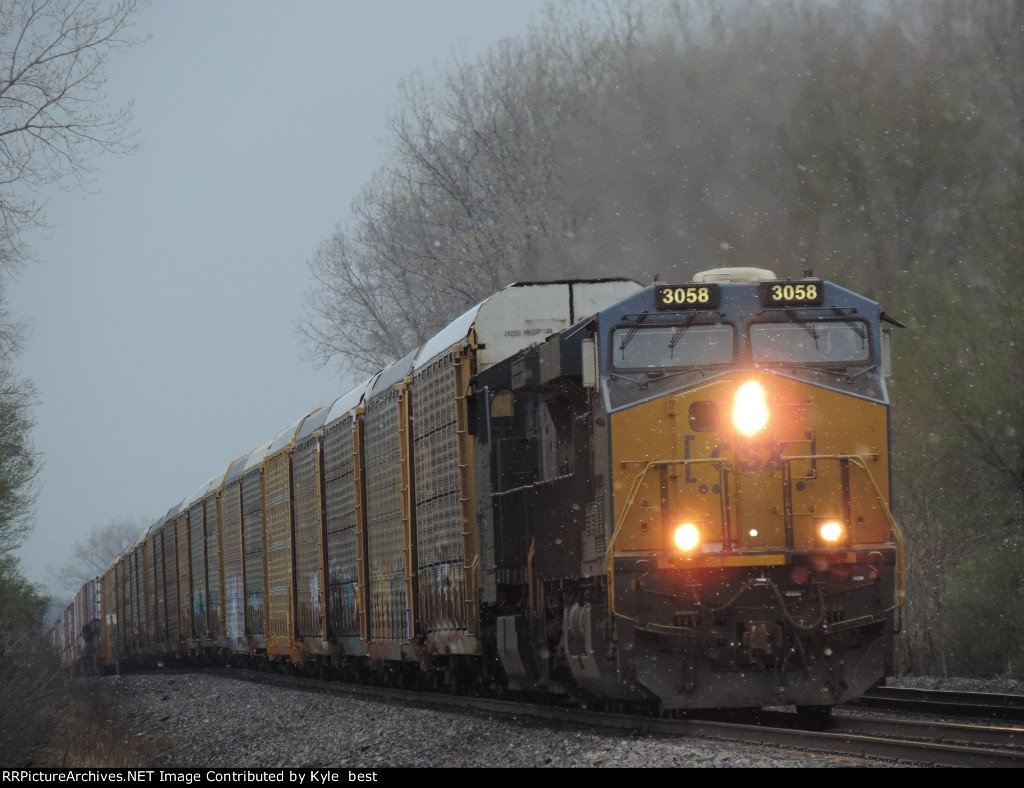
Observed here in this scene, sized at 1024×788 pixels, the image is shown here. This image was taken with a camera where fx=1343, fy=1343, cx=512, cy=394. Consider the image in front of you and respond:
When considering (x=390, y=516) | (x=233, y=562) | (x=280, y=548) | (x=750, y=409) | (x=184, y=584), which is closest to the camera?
(x=750, y=409)

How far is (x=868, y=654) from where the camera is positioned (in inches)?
406

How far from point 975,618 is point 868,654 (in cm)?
791

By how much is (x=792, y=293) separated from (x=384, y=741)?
5226 millimetres

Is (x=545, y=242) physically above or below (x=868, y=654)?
above

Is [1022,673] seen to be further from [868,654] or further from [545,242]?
[545,242]

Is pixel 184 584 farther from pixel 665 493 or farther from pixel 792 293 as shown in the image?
pixel 792 293

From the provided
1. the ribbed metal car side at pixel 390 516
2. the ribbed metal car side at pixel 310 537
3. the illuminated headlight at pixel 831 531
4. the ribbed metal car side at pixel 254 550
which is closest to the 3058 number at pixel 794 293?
the illuminated headlight at pixel 831 531

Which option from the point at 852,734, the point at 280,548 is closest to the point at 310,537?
the point at 280,548

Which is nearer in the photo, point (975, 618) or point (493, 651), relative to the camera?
point (493, 651)

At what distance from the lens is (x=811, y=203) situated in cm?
2961

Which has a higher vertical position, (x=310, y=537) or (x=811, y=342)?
(x=811, y=342)

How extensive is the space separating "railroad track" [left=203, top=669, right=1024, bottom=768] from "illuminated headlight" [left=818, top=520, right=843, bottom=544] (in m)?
1.43
